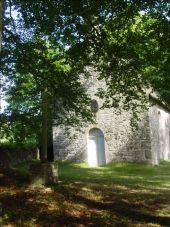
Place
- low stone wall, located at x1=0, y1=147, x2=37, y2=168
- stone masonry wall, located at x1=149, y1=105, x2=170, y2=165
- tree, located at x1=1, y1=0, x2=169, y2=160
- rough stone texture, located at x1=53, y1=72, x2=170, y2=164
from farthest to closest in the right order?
1. stone masonry wall, located at x1=149, y1=105, x2=170, y2=165
2. rough stone texture, located at x1=53, y1=72, x2=170, y2=164
3. low stone wall, located at x1=0, y1=147, x2=37, y2=168
4. tree, located at x1=1, y1=0, x2=169, y2=160

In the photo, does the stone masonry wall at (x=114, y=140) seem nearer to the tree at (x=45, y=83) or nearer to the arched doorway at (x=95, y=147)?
the arched doorway at (x=95, y=147)

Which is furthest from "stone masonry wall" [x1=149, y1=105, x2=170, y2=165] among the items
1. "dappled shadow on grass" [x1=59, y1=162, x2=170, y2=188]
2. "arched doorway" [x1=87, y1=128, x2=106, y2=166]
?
"arched doorway" [x1=87, y1=128, x2=106, y2=166]

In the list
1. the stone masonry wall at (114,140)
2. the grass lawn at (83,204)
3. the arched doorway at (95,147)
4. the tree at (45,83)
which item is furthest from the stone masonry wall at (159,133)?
the tree at (45,83)

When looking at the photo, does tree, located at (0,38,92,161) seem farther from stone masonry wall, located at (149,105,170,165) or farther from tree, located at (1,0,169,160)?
stone masonry wall, located at (149,105,170,165)

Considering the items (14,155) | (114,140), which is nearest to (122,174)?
(114,140)

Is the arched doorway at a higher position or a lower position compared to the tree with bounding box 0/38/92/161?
lower

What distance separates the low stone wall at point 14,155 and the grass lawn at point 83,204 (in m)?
6.51

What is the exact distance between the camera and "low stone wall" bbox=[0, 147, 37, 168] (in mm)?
22589

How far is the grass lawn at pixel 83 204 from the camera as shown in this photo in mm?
9531

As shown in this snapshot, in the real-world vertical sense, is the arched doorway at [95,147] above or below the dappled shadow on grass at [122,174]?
above

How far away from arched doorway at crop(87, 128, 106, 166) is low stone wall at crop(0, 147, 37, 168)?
463 centimetres

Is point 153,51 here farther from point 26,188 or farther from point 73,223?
point 26,188

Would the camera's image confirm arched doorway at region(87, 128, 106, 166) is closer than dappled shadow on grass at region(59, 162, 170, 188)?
No

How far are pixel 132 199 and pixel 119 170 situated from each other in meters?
10.9
